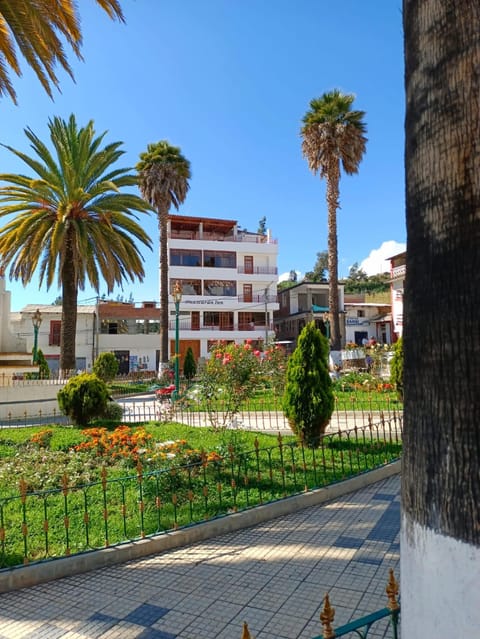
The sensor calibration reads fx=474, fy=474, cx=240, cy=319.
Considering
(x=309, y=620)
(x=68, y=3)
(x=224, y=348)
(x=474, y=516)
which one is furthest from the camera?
(x=224, y=348)

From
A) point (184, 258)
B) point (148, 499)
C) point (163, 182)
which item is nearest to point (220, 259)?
point (184, 258)

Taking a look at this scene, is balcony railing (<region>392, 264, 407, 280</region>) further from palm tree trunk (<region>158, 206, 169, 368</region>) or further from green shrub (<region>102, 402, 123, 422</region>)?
green shrub (<region>102, 402, 123, 422</region>)

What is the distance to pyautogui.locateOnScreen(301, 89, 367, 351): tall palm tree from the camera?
82.9 ft

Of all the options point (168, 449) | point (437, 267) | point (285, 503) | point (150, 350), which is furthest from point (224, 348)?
point (150, 350)

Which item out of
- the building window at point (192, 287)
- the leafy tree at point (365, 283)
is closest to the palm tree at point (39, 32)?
the building window at point (192, 287)

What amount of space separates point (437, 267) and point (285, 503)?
5274 mm

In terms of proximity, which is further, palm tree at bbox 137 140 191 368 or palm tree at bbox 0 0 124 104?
palm tree at bbox 137 140 191 368

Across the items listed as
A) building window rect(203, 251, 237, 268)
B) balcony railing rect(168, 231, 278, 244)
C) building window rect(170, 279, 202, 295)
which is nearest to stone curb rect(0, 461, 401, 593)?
building window rect(170, 279, 202, 295)

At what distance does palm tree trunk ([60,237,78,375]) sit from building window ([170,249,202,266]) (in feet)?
70.8

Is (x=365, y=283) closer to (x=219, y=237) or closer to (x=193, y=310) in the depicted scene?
(x=219, y=237)

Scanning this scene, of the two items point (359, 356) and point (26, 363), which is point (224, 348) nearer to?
point (26, 363)

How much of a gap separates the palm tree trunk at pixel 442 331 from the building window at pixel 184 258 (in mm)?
38307

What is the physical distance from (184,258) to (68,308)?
74.3ft

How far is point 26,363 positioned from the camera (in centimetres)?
1759
